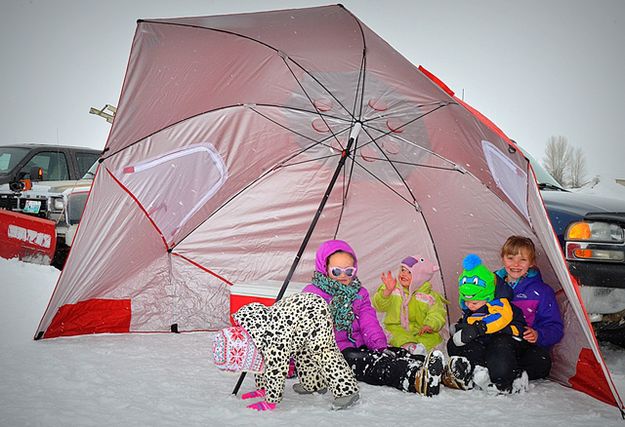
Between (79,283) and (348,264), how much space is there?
6.83 ft

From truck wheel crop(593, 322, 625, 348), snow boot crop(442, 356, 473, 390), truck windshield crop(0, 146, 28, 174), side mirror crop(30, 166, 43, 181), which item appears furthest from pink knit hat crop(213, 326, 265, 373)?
truck windshield crop(0, 146, 28, 174)

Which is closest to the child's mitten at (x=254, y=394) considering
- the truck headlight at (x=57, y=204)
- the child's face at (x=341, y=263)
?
the child's face at (x=341, y=263)

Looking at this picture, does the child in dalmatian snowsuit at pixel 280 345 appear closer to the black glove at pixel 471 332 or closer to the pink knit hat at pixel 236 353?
the pink knit hat at pixel 236 353

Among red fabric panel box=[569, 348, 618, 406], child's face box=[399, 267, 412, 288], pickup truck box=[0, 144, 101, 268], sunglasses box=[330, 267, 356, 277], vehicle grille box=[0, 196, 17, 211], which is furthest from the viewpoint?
vehicle grille box=[0, 196, 17, 211]

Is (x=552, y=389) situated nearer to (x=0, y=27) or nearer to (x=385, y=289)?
(x=385, y=289)

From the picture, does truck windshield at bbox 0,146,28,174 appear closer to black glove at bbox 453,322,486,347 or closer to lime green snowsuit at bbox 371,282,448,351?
lime green snowsuit at bbox 371,282,448,351

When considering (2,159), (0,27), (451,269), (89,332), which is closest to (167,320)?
(89,332)

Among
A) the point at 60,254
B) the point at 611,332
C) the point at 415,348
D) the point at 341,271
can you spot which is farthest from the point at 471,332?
the point at 60,254

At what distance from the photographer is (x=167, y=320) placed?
4641mm

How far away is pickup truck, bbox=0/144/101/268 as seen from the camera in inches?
254

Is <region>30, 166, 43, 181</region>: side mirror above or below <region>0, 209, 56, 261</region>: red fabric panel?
above

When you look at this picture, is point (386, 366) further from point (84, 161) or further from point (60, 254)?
point (84, 161)

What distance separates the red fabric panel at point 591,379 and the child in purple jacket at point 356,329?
3.14 ft

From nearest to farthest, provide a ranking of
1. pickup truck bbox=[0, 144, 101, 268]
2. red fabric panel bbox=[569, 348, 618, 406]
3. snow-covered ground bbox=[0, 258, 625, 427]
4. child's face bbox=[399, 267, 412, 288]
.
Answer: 1. snow-covered ground bbox=[0, 258, 625, 427]
2. red fabric panel bbox=[569, 348, 618, 406]
3. child's face bbox=[399, 267, 412, 288]
4. pickup truck bbox=[0, 144, 101, 268]
